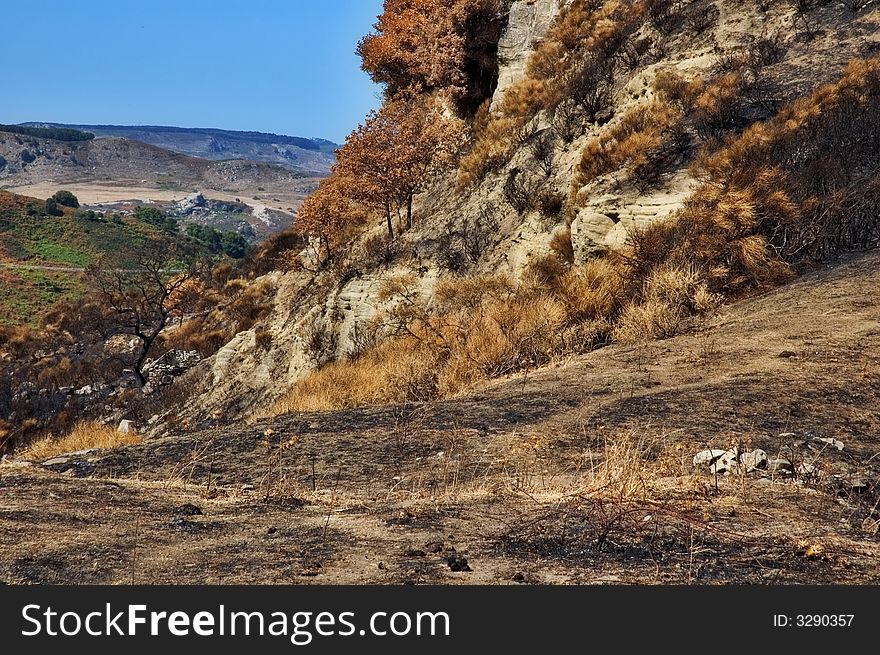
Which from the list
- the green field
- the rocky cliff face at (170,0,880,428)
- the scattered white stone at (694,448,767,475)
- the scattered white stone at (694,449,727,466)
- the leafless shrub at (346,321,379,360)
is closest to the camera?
the scattered white stone at (694,448,767,475)

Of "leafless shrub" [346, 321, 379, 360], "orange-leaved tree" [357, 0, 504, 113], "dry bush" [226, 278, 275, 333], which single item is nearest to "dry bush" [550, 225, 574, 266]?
"leafless shrub" [346, 321, 379, 360]

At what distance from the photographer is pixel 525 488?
3957 millimetres

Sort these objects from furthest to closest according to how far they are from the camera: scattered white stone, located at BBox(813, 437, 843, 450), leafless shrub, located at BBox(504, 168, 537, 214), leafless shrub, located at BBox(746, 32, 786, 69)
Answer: leafless shrub, located at BBox(504, 168, 537, 214)
leafless shrub, located at BBox(746, 32, 786, 69)
scattered white stone, located at BBox(813, 437, 843, 450)

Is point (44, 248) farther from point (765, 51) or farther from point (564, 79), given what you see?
point (765, 51)

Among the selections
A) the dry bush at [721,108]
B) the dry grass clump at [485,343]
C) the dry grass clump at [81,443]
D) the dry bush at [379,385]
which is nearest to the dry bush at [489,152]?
the dry bush at [721,108]

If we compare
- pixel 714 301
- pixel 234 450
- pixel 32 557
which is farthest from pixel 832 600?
pixel 714 301

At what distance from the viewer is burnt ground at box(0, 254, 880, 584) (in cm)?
272

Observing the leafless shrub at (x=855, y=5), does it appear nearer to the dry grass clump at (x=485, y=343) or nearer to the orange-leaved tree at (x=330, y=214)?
the dry grass clump at (x=485, y=343)

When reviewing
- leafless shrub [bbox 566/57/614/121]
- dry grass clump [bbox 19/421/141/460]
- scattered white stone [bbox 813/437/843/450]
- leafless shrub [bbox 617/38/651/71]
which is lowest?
dry grass clump [bbox 19/421/141/460]

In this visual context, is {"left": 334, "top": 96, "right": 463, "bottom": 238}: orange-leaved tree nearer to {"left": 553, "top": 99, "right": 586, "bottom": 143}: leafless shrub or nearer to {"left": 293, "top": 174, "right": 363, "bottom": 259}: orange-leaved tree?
{"left": 293, "top": 174, "right": 363, "bottom": 259}: orange-leaved tree

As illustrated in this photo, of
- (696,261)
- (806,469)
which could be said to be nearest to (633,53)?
(696,261)

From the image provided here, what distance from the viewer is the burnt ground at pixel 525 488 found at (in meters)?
2.72

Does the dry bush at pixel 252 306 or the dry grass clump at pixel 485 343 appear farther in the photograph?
the dry bush at pixel 252 306

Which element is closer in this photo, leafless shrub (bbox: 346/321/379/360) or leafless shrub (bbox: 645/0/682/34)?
leafless shrub (bbox: 346/321/379/360)
